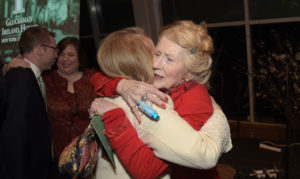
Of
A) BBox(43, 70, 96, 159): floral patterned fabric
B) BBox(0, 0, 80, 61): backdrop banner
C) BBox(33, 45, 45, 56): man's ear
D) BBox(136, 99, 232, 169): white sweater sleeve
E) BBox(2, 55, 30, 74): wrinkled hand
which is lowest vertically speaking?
BBox(43, 70, 96, 159): floral patterned fabric

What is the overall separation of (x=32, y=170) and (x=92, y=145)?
97cm

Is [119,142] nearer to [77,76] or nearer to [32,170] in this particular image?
[32,170]

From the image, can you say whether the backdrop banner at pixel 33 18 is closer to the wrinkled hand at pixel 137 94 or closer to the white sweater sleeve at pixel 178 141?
the wrinkled hand at pixel 137 94

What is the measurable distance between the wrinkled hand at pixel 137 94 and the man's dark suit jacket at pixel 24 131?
96 cm

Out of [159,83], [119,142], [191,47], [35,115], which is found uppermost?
[191,47]

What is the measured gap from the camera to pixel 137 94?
3.67 ft

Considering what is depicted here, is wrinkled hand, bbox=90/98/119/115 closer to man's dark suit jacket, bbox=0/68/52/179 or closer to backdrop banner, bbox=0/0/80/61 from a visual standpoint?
man's dark suit jacket, bbox=0/68/52/179

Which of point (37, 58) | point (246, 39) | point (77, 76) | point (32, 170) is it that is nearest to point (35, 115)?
point (32, 170)

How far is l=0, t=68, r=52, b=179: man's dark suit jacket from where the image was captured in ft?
5.93

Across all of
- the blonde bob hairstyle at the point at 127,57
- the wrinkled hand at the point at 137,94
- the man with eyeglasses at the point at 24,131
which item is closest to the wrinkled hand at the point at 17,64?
the man with eyeglasses at the point at 24,131

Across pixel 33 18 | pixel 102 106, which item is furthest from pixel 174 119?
pixel 33 18

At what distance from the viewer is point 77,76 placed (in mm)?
2688

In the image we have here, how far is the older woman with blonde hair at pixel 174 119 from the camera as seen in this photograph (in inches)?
40.3

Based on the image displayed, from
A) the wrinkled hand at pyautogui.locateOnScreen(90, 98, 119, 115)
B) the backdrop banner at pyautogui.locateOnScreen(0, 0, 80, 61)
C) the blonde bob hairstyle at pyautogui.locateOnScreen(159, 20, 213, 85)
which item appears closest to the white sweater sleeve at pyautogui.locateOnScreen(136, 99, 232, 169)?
the wrinkled hand at pyautogui.locateOnScreen(90, 98, 119, 115)
